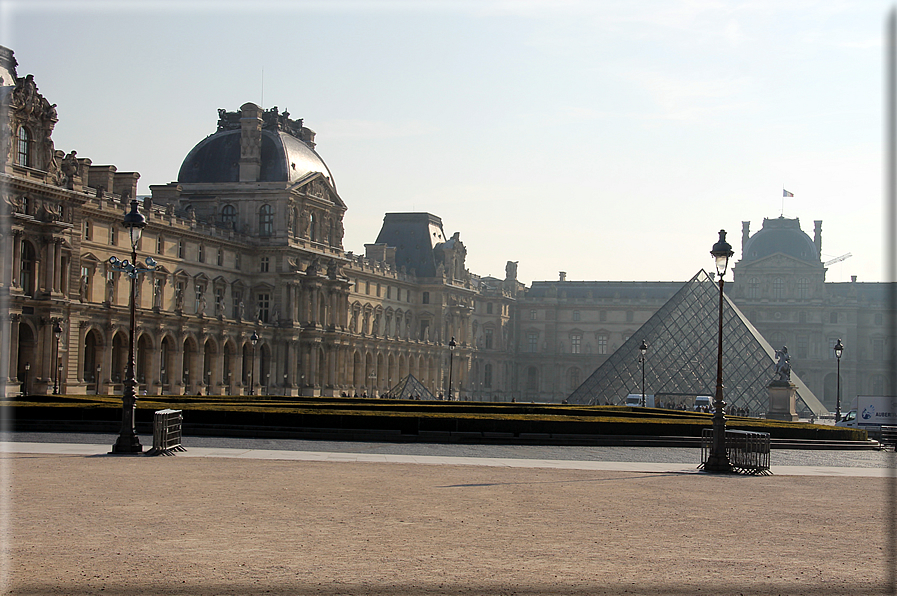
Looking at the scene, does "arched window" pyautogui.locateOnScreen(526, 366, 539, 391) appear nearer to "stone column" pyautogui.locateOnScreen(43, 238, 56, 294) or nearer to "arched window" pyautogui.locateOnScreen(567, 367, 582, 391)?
"arched window" pyautogui.locateOnScreen(567, 367, 582, 391)

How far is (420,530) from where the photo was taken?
12.9 meters

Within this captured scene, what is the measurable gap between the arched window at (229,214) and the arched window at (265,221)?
1734 millimetres

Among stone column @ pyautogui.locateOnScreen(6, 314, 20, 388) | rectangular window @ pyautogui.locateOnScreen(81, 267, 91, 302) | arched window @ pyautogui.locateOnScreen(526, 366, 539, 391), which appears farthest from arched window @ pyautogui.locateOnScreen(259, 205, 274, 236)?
arched window @ pyautogui.locateOnScreen(526, 366, 539, 391)

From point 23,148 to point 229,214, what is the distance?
2532 cm

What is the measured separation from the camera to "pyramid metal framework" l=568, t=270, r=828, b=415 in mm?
65500

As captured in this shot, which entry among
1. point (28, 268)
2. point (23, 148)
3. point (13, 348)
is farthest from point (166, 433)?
point (23, 148)

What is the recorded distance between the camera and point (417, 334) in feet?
318

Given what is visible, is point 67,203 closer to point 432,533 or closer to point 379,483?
point 379,483

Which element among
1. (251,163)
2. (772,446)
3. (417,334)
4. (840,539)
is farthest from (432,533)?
(417,334)

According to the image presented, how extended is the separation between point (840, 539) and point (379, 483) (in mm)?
7336

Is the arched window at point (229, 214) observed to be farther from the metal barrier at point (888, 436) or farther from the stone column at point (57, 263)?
the metal barrier at point (888, 436)

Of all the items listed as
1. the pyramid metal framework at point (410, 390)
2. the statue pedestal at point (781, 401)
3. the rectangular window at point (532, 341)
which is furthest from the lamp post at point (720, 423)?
the rectangular window at point (532, 341)

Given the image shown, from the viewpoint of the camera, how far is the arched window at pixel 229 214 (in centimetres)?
7069

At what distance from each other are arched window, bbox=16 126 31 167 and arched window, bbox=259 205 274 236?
81.3 ft
